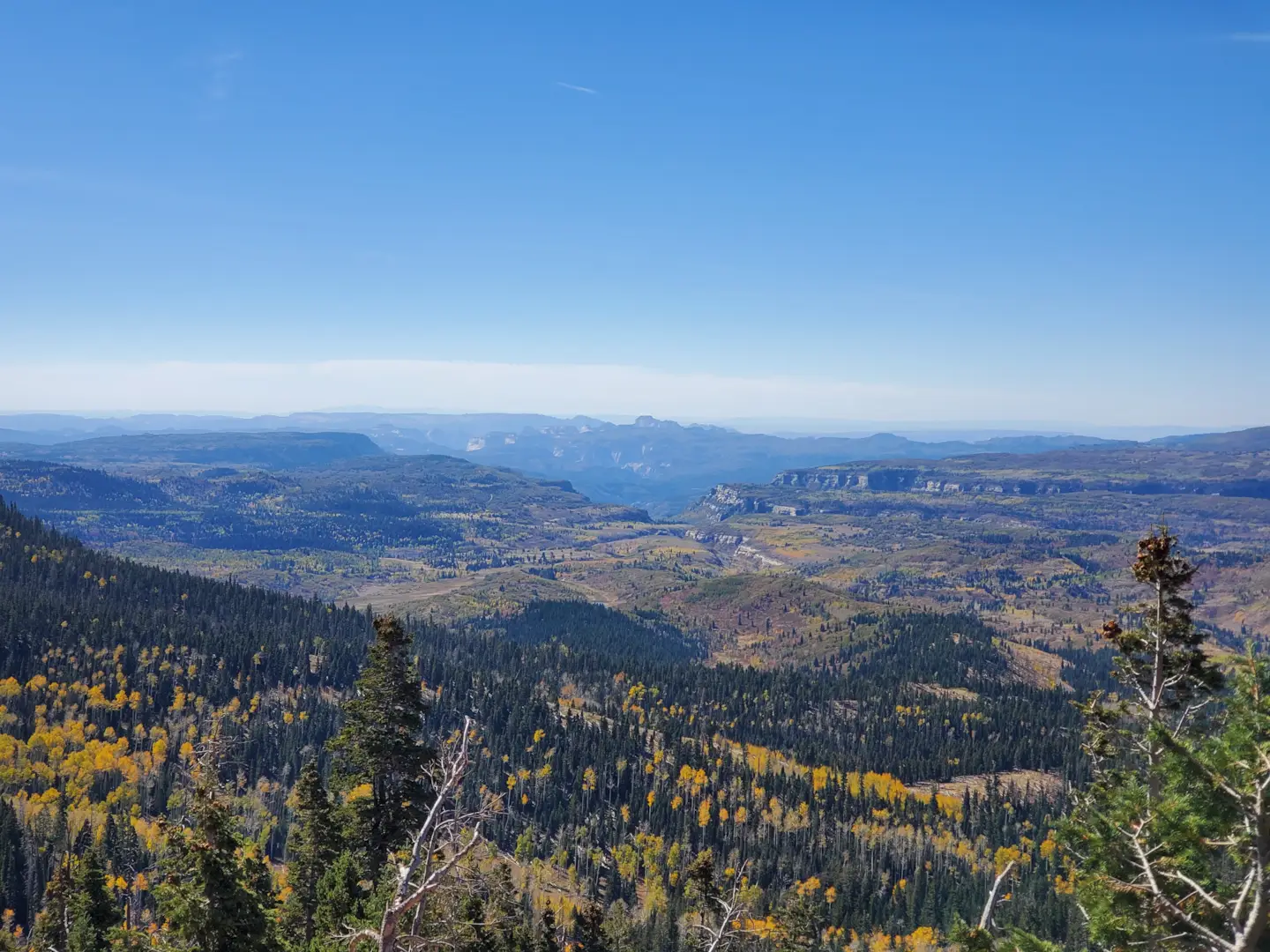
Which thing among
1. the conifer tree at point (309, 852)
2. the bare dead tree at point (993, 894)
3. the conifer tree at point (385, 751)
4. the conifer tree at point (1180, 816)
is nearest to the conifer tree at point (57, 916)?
the conifer tree at point (309, 852)

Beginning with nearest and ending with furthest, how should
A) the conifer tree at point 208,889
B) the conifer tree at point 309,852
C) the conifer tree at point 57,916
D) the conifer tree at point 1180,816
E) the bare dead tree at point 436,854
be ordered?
the bare dead tree at point 436,854, the conifer tree at point 1180,816, the conifer tree at point 208,889, the conifer tree at point 309,852, the conifer tree at point 57,916

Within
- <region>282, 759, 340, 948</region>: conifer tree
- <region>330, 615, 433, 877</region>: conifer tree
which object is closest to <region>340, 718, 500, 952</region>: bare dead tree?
<region>330, 615, 433, 877</region>: conifer tree

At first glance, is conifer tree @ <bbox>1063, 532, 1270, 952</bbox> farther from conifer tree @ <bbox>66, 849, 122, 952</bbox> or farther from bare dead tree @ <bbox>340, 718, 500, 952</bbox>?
conifer tree @ <bbox>66, 849, 122, 952</bbox>

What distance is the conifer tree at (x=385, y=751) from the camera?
3934 centimetres

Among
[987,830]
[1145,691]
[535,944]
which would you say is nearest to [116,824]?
[535,944]

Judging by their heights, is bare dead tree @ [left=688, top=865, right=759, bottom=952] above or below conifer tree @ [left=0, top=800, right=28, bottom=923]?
above

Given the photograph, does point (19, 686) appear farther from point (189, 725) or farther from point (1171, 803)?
point (1171, 803)

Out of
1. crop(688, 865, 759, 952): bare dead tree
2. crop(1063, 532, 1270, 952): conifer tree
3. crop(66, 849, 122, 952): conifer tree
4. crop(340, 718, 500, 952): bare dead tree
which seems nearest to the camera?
crop(340, 718, 500, 952): bare dead tree

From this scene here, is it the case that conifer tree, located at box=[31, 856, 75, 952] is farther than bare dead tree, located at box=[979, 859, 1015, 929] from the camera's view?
Yes

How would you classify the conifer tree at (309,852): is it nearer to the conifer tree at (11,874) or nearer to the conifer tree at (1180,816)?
the conifer tree at (1180,816)

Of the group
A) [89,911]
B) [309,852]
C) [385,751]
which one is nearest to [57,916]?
[89,911]

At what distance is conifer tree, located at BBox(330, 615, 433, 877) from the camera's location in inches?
1549

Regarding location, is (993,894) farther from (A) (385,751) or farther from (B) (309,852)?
(B) (309,852)

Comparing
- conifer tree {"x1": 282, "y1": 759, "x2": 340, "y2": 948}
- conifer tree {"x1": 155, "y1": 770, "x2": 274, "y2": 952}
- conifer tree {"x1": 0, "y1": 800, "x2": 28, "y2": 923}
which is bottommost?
conifer tree {"x1": 0, "y1": 800, "x2": 28, "y2": 923}
